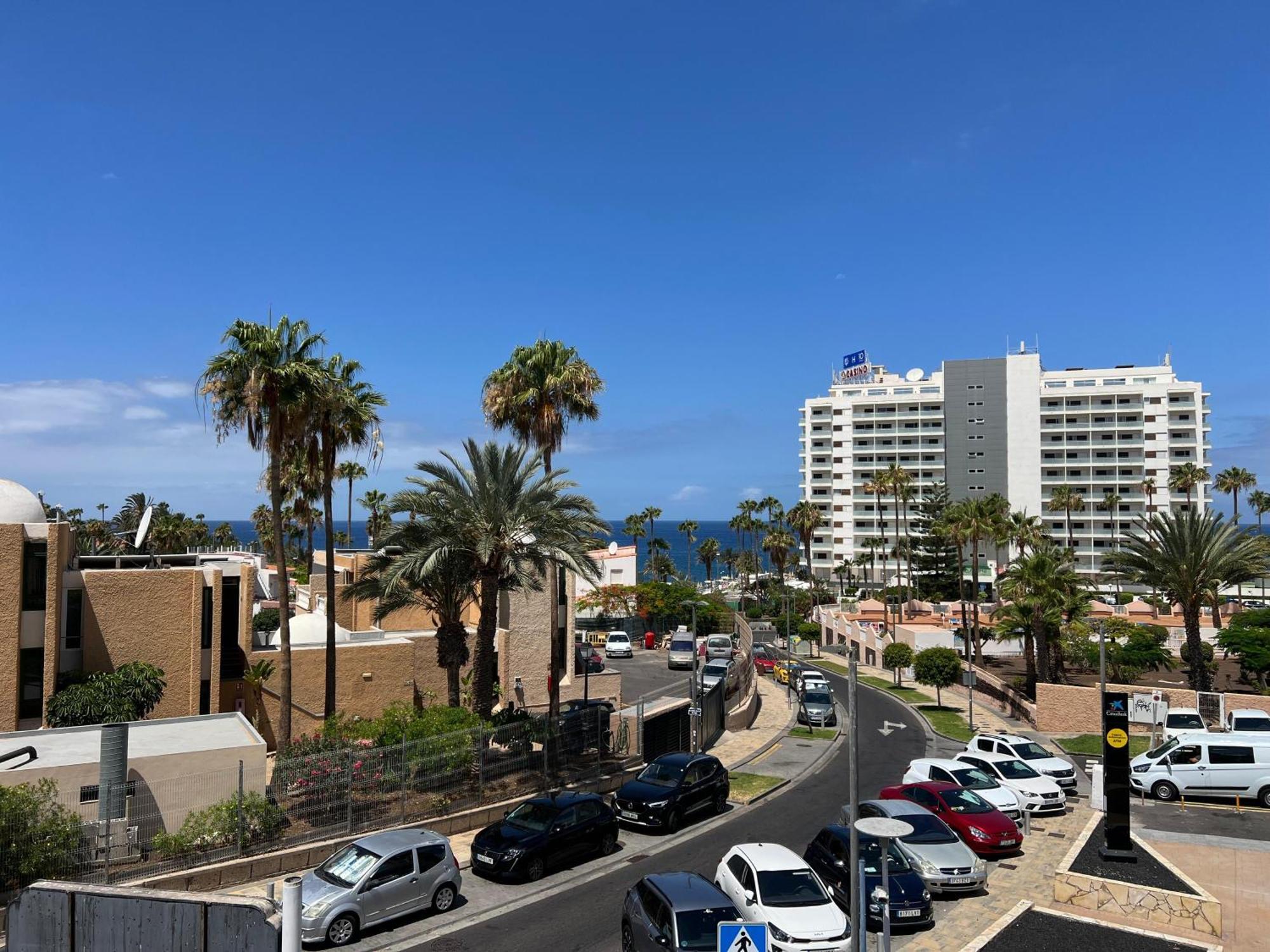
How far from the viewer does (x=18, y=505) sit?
28156mm

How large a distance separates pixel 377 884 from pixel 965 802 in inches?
550

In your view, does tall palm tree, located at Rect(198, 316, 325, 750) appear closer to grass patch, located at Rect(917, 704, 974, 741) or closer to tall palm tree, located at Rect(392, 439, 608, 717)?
tall palm tree, located at Rect(392, 439, 608, 717)

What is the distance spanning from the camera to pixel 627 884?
19391 millimetres

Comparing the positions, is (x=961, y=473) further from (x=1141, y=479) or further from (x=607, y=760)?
Result: (x=607, y=760)

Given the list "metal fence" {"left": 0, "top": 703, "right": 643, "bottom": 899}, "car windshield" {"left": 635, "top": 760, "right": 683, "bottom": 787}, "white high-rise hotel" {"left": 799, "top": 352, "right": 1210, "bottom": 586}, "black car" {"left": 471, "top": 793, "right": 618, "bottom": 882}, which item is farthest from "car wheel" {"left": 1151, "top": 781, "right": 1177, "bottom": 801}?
"white high-rise hotel" {"left": 799, "top": 352, "right": 1210, "bottom": 586}

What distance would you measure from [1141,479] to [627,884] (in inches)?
5011

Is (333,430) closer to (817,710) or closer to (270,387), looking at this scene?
(270,387)

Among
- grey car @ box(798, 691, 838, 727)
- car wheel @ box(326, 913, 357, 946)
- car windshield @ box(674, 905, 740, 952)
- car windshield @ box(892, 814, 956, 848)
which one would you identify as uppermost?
car windshield @ box(674, 905, 740, 952)

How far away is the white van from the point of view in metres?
24.6

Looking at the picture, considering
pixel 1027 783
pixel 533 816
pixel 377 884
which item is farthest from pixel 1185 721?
pixel 377 884

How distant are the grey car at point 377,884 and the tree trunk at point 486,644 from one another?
27.8 ft

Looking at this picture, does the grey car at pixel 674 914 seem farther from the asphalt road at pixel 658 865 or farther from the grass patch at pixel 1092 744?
the grass patch at pixel 1092 744

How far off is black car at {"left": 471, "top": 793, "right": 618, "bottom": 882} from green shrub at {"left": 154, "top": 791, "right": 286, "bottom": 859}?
185 inches

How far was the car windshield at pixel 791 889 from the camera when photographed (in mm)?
15258
